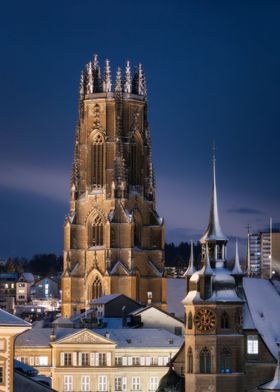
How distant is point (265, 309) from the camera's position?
438ft

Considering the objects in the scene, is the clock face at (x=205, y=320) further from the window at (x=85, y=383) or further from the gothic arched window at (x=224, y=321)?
the window at (x=85, y=383)

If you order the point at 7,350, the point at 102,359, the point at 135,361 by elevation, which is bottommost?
the point at 135,361

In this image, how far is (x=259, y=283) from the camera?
136500mm

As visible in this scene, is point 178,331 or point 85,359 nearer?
point 85,359

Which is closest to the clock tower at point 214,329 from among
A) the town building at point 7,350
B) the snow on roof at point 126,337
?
the snow on roof at point 126,337

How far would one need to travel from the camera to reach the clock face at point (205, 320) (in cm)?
12800

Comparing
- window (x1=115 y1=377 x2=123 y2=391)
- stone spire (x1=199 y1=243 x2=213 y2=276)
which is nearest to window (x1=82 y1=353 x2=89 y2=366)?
window (x1=115 y1=377 x2=123 y2=391)

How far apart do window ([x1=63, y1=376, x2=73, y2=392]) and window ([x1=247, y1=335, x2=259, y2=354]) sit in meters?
33.9

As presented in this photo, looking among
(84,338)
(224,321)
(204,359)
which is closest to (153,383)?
(84,338)

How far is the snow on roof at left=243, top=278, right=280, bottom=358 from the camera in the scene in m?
130

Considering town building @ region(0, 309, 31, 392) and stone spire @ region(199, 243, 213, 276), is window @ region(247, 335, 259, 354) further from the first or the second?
town building @ region(0, 309, 31, 392)

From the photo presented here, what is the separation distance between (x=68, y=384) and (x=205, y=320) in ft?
113

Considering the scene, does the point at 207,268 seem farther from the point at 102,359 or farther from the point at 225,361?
the point at 102,359

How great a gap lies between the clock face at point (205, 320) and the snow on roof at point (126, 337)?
36385 mm
